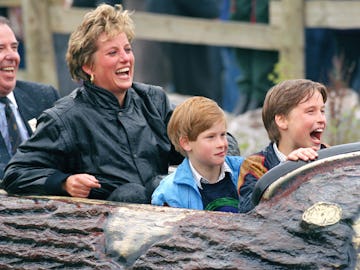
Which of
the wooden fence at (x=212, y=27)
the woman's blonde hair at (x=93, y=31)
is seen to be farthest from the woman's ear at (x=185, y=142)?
the wooden fence at (x=212, y=27)

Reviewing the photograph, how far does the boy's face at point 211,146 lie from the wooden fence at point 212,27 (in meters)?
3.72

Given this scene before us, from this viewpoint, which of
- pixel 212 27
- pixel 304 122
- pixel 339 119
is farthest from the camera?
pixel 212 27

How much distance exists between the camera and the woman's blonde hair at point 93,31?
523 centimetres

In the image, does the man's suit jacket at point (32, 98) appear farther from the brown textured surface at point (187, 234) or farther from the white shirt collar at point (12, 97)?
the brown textured surface at point (187, 234)

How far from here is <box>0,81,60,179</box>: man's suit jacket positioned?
592 centimetres

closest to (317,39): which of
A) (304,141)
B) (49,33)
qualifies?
(49,33)

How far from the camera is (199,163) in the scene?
195 inches

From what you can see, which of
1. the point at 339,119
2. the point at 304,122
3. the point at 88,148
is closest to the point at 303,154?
the point at 304,122

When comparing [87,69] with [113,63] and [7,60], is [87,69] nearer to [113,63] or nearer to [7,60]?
[113,63]

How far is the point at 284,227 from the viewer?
14.0 ft

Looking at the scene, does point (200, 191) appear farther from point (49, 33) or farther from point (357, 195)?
point (49, 33)

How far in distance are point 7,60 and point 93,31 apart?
0.81 m

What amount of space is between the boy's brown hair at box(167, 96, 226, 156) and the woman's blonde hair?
497mm

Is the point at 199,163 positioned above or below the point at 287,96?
below
